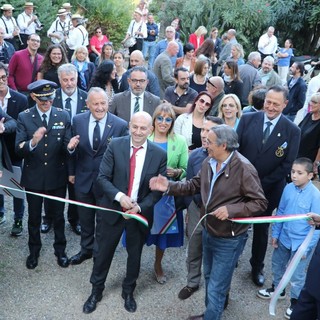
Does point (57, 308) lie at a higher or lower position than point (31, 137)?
lower

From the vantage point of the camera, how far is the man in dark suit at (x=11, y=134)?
189 inches

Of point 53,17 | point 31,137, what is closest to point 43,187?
point 31,137

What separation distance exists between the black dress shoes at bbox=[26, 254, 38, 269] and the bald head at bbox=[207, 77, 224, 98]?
3160 mm

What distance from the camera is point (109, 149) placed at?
3842mm

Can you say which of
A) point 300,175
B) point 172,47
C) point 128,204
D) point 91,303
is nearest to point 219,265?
point 128,204

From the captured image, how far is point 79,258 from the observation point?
486 cm

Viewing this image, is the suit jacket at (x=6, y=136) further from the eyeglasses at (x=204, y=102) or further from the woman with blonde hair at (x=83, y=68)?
the woman with blonde hair at (x=83, y=68)

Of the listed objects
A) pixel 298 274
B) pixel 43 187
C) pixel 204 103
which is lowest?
pixel 298 274

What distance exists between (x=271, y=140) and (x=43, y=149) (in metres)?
2.38

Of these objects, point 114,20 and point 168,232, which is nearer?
point 168,232

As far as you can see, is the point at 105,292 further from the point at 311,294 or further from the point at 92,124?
the point at 311,294

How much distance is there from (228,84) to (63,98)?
318cm

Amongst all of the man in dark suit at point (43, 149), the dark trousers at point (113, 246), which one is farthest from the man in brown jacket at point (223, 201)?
the man in dark suit at point (43, 149)

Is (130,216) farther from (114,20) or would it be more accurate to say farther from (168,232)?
(114,20)
